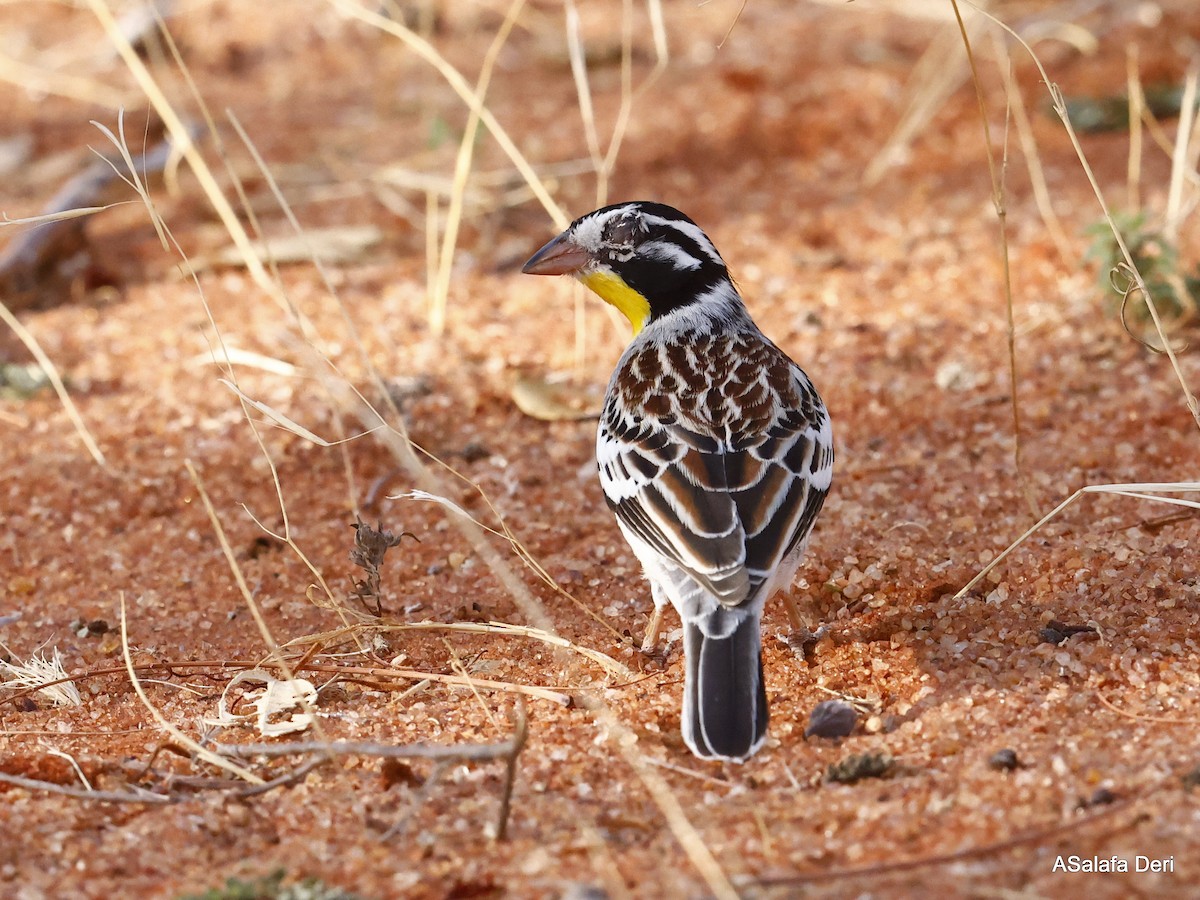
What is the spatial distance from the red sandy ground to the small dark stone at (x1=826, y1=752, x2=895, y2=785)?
0.05 m

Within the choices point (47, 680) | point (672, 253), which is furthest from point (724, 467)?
point (47, 680)

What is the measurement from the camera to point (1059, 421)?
6.54 metres

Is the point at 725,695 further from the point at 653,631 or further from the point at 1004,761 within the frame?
the point at 653,631

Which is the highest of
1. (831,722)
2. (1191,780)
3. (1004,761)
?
(1191,780)

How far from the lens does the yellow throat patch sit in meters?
6.02

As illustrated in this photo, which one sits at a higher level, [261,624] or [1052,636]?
[261,624]

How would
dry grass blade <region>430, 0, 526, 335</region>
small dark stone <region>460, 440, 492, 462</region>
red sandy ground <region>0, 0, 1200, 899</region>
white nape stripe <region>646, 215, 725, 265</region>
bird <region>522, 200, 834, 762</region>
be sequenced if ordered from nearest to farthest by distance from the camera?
red sandy ground <region>0, 0, 1200, 899</region>, bird <region>522, 200, 834, 762</region>, white nape stripe <region>646, 215, 725, 265</region>, small dark stone <region>460, 440, 492, 462</region>, dry grass blade <region>430, 0, 526, 335</region>

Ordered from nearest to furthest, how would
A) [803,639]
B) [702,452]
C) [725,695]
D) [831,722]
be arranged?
[725,695] < [831,722] < [702,452] < [803,639]

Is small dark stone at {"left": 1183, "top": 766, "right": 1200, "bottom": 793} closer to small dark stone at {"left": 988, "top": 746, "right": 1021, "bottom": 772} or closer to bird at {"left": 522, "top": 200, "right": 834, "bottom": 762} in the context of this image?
small dark stone at {"left": 988, "top": 746, "right": 1021, "bottom": 772}

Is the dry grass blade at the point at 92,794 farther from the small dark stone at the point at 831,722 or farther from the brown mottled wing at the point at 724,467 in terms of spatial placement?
the small dark stone at the point at 831,722

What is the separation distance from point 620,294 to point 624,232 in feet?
1.09

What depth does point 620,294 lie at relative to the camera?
6.10 metres

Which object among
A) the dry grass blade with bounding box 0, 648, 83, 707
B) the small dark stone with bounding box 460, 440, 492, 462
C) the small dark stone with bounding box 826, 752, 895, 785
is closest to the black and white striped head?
the small dark stone with bounding box 460, 440, 492, 462

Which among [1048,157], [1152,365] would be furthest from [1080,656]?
[1048,157]
